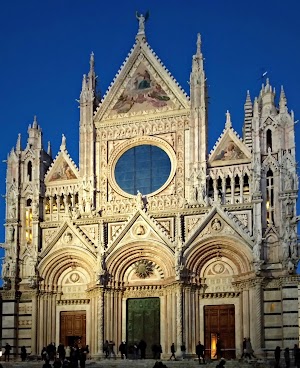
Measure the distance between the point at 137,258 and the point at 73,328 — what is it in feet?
15.6

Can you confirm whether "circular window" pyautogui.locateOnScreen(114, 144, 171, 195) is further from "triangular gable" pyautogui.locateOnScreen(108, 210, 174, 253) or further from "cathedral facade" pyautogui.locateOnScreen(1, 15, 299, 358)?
"triangular gable" pyautogui.locateOnScreen(108, 210, 174, 253)

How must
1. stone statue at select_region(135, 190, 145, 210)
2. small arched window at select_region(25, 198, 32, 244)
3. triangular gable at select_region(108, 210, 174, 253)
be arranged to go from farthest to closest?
small arched window at select_region(25, 198, 32, 244) < stone statue at select_region(135, 190, 145, 210) < triangular gable at select_region(108, 210, 174, 253)

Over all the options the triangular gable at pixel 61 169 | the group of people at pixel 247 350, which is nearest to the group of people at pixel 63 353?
the group of people at pixel 247 350

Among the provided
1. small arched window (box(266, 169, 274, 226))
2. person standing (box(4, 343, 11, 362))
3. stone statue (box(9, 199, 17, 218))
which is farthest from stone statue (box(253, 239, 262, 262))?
stone statue (box(9, 199, 17, 218))

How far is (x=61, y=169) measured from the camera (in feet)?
125

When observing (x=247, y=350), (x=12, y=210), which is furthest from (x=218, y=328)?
(x=12, y=210)

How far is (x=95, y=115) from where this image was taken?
38.1 metres

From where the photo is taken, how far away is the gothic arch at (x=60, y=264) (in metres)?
35.8

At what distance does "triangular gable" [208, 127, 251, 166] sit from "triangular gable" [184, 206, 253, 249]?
2.52 meters

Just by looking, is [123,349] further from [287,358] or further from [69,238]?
[287,358]

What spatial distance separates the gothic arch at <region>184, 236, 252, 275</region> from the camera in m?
33.4

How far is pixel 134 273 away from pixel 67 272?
140 inches

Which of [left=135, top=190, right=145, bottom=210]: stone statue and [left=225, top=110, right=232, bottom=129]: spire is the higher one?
[left=225, top=110, right=232, bottom=129]: spire

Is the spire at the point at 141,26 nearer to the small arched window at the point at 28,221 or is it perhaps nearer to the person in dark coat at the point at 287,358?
the small arched window at the point at 28,221
